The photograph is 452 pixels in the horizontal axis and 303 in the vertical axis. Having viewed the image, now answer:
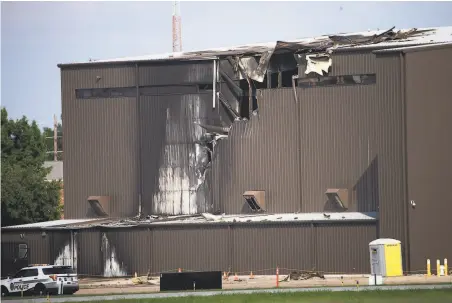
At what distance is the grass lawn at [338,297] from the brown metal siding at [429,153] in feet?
40.6

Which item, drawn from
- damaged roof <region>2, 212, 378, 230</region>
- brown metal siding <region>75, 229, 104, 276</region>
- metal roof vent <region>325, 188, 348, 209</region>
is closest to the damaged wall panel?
damaged roof <region>2, 212, 378, 230</region>

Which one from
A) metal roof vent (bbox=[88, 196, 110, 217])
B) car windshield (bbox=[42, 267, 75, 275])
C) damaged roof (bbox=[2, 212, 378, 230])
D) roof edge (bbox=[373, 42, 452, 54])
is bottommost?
car windshield (bbox=[42, 267, 75, 275])

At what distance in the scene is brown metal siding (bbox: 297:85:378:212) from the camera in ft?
219

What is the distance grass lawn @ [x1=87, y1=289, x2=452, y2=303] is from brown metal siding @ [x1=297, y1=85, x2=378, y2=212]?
2079 centimetres

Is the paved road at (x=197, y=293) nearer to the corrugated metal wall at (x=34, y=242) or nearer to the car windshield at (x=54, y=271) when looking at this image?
the car windshield at (x=54, y=271)

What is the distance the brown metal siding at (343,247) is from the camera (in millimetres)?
61531

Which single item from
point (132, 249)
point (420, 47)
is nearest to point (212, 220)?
point (132, 249)

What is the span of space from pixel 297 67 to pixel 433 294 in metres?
27.9

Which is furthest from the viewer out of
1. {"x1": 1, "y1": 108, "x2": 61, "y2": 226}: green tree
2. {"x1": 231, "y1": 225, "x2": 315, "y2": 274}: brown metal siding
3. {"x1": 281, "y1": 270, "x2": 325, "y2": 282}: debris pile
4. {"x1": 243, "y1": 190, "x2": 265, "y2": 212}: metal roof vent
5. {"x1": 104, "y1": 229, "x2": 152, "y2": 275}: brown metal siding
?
{"x1": 1, "y1": 108, "x2": 61, "y2": 226}: green tree

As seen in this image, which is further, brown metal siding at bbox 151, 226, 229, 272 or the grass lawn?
brown metal siding at bbox 151, 226, 229, 272

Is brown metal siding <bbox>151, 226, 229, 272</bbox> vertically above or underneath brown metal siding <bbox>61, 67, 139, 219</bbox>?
underneath

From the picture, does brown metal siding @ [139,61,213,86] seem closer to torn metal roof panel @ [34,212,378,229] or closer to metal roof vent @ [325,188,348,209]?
torn metal roof panel @ [34,212,378,229]

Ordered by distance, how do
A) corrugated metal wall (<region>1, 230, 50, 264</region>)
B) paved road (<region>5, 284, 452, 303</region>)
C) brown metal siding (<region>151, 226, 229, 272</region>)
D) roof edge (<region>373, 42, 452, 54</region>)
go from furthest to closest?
1. corrugated metal wall (<region>1, 230, 50, 264</region>)
2. brown metal siding (<region>151, 226, 229, 272</region>)
3. roof edge (<region>373, 42, 452, 54</region>)
4. paved road (<region>5, 284, 452, 303</region>)

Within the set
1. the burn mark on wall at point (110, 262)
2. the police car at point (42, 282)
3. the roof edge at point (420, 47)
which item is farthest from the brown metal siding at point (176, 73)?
the police car at point (42, 282)
